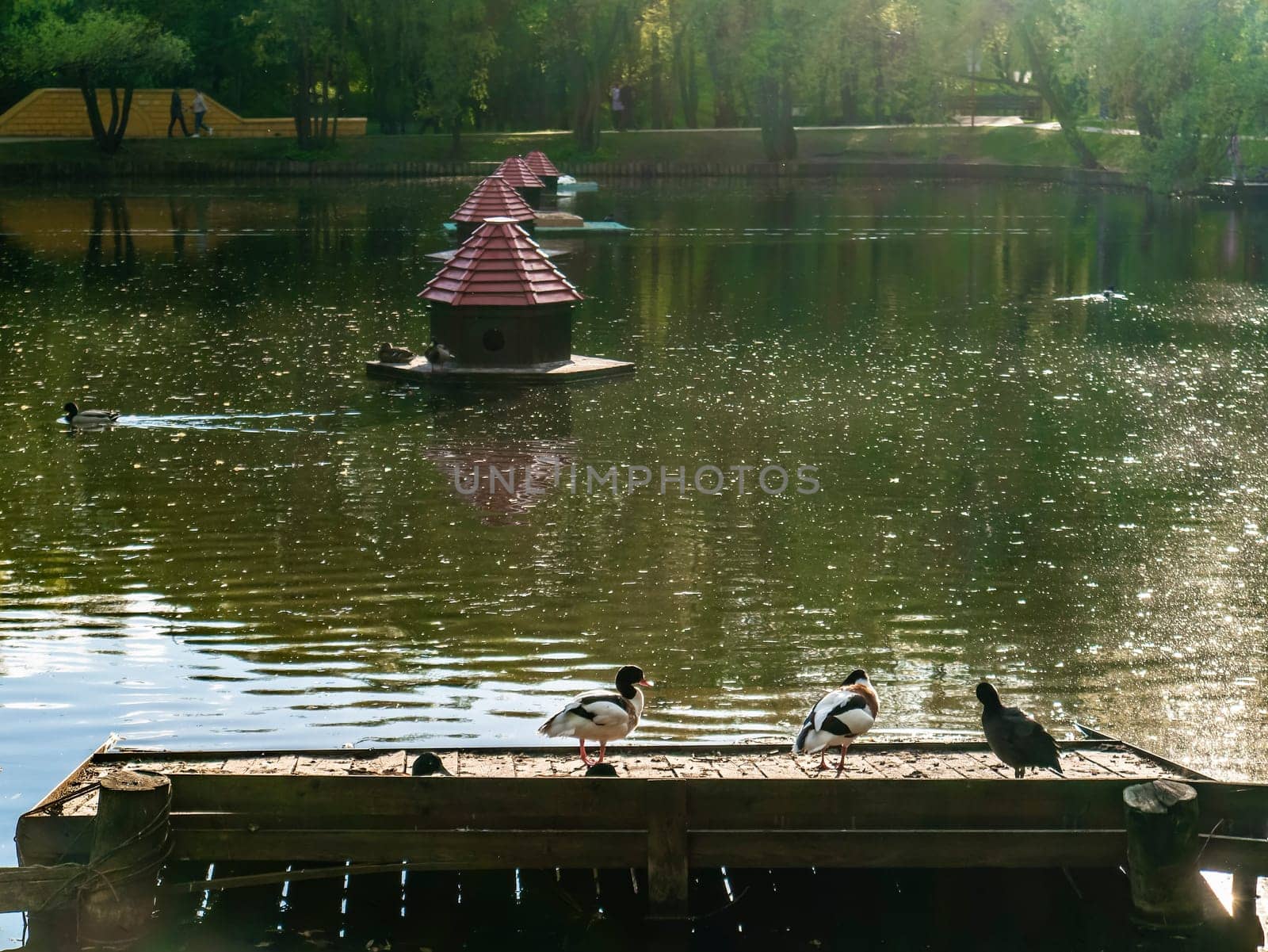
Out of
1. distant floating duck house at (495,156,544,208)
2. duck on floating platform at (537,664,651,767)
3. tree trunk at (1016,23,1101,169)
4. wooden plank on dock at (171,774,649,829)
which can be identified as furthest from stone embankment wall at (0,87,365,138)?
wooden plank on dock at (171,774,649,829)

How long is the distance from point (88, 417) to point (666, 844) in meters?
16.2

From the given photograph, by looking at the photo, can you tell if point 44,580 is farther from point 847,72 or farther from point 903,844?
point 847,72

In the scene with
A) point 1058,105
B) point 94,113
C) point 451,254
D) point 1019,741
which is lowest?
point 1019,741

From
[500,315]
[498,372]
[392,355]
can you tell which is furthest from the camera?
[392,355]

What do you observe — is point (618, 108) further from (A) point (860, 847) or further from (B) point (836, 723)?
(A) point (860, 847)

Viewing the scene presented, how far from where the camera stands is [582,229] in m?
54.8

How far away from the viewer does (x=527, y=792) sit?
980 centimetres

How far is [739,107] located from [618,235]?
51704mm

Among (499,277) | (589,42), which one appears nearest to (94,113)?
(589,42)

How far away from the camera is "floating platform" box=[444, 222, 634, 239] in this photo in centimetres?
5388

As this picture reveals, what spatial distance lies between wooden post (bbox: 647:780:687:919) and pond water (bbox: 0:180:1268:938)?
2.76 meters

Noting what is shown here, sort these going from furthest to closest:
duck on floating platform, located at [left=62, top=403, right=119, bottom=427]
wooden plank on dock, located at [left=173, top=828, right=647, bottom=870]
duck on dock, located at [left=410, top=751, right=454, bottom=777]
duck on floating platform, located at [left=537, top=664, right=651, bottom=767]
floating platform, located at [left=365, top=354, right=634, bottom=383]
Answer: floating platform, located at [left=365, top=354, right=634, bottom=383] → duck on floating platform, located at [left=62, top=403, right=119, bottom=427] → duck on floating platform, located at [left=537, top=664, right=651, bottom=767] → duck on dock, located at [left=410, top=751, right=454, bottom=777] → wooden plank on dock, located at [left=173, top=828, right=647, bottom=870]

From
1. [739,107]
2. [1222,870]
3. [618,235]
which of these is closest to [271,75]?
[739,107]

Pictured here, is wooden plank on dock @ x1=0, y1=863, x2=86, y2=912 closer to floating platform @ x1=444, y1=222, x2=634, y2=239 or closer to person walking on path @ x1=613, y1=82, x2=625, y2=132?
floating platform @ x1=444, y1=222, x2=634, y2=239
